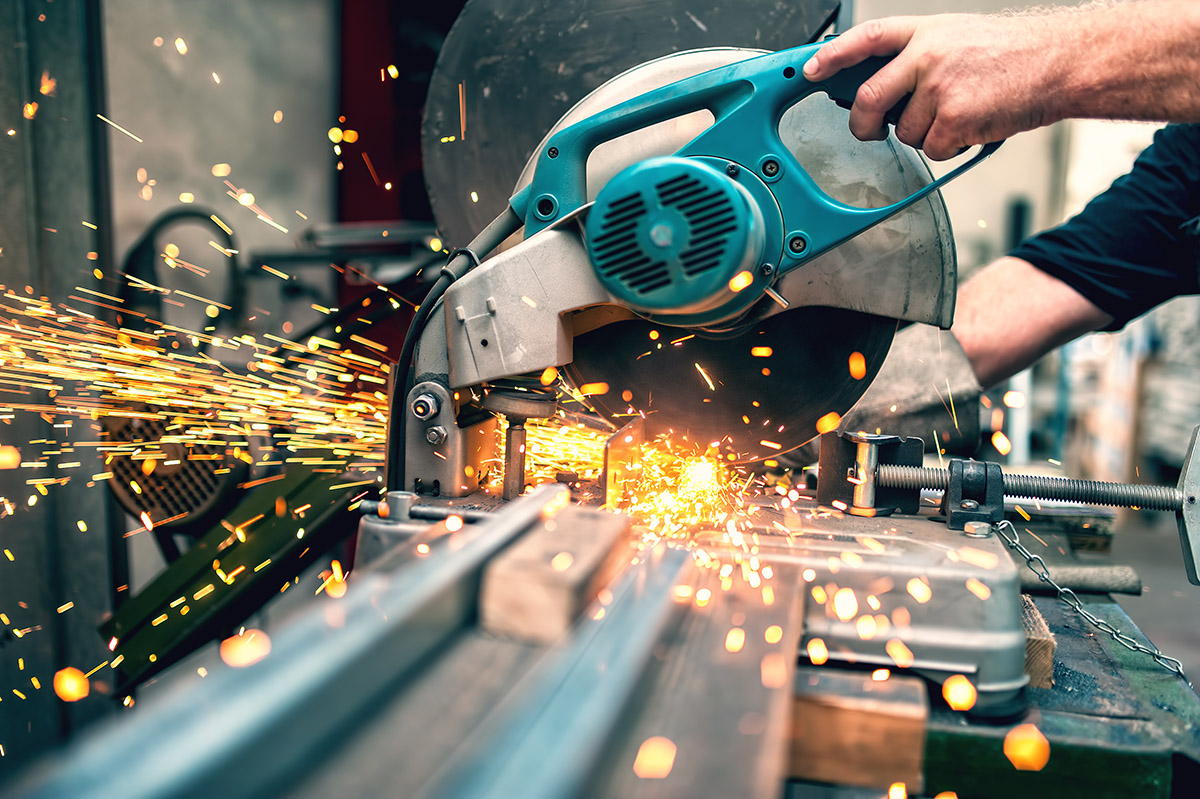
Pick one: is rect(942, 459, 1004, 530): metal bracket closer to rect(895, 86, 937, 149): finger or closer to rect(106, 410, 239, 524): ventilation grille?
rect(895, 86, 937, 149): finger

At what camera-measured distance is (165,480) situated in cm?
166

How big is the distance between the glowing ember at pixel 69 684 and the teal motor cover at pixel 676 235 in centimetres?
204

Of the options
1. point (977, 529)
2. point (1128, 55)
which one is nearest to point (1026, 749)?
point (977, 529)

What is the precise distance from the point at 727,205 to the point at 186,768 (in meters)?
0.75

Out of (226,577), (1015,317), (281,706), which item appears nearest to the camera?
(281,706)

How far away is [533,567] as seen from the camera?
57 cm

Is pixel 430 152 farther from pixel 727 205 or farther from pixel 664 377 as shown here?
pixel 727 205

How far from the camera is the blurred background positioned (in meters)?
1.84

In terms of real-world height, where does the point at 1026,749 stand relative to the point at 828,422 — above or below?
below

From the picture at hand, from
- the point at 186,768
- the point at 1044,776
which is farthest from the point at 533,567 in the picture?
the point at 1044,776

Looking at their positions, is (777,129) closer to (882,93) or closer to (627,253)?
(882,93)

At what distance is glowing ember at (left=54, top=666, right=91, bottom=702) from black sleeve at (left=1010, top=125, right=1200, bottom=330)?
2781 millimetres

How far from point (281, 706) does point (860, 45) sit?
0.93 meters

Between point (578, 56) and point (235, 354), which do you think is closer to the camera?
point (578, 56)
